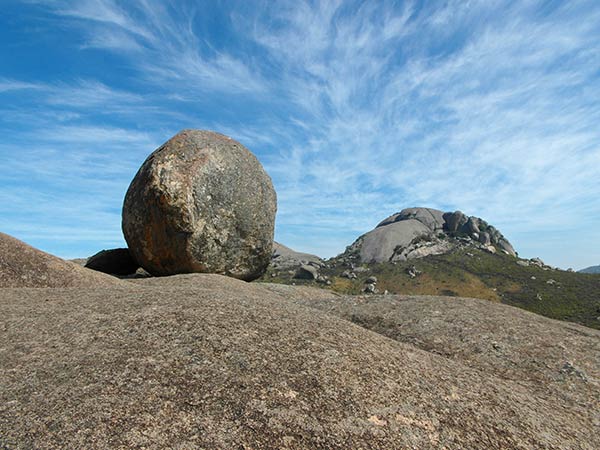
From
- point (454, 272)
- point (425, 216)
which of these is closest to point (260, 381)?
point (454, 272)

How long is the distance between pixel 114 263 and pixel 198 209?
19.7 ft

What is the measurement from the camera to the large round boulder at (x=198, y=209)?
15.9 metres

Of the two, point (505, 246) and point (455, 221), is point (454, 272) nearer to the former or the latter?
point (455, 221)

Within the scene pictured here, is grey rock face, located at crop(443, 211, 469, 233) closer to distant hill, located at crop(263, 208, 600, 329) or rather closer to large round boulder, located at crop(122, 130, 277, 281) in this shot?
distant hill, located at crop(263, 208, 600, 329)

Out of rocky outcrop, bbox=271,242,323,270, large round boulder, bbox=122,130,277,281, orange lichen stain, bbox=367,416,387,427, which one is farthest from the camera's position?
rocky outcrop, bbox=271,242,323,270

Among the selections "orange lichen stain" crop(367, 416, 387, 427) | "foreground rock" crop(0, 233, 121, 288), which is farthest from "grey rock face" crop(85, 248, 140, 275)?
"orange lichen stain" crop(367, 416, 387, 427)

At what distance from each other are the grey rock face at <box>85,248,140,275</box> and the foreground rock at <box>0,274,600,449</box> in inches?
398

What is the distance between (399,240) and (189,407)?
94.3 m

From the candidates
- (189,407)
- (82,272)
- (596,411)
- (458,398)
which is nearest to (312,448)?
(189,407)

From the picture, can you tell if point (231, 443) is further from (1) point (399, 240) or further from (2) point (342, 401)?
(1) point (399, 240)

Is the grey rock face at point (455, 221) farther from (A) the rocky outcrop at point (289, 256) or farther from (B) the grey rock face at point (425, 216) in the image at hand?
(A) the rocky outcrop at point (289, 256)

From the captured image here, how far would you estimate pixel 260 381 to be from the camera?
5516mm

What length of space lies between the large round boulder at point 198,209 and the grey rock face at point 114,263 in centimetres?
227

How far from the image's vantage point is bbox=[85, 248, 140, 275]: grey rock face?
19375mm
